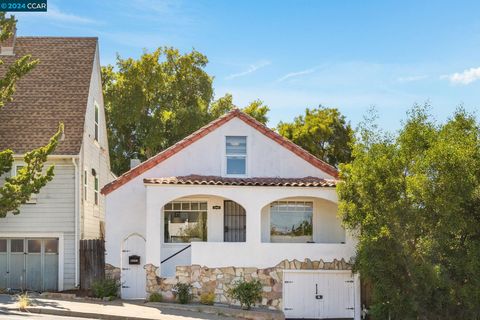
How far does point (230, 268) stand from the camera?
25141 mm

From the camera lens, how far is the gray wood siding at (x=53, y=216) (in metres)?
28.0

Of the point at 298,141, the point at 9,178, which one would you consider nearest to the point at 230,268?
the point at 9,178

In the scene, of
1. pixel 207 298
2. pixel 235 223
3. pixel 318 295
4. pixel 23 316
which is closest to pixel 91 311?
pixel 23 316

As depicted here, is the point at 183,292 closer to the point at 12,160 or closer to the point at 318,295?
the point at 318,295

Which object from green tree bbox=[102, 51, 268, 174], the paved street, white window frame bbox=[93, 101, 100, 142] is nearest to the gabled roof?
white window frame bbox=[93, 101, 100, 142]

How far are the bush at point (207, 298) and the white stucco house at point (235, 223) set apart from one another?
0.63 ft

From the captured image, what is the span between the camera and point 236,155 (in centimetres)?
2702

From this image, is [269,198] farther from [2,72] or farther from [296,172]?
[2,72]

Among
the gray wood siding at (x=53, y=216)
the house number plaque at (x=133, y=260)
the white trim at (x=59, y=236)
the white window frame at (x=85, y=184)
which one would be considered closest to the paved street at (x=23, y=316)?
the house number plaque at (x=133, y=260)

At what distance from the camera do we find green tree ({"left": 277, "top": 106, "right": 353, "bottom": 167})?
152 ft

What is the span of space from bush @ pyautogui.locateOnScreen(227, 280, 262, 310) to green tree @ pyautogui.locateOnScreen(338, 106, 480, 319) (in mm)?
3367

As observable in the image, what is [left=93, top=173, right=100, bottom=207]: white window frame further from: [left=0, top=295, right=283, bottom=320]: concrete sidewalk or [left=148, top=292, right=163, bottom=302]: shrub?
[left=148, top=292, right=163, bottom=302]: shrub

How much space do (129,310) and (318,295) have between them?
258 inches

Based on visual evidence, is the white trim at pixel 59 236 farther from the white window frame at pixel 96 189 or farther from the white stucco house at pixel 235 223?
the white window frame at pixel 96 189
